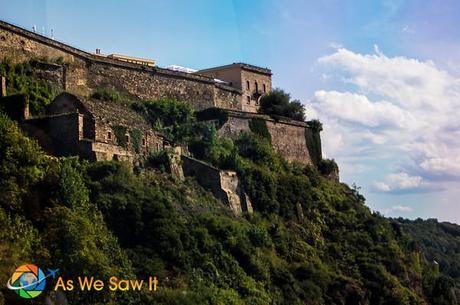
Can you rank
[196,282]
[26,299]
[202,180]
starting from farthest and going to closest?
[202,180] < [196,282] < [26,299]

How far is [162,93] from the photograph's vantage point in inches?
1773

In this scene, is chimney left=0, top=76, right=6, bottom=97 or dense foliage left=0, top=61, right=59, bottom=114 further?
dense foliage left=0, top=61, right=59, bottom=114

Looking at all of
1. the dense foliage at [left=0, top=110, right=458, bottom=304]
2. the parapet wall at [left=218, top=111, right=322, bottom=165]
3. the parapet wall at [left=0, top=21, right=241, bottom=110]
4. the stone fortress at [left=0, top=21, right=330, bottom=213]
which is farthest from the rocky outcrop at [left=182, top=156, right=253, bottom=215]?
the parapet wall at [left=218, top=111, right=322, bottom=165]

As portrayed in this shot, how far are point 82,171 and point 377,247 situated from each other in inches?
687

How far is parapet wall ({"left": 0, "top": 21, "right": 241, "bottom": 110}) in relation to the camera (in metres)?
37.2

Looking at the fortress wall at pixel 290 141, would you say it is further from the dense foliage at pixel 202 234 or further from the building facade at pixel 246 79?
the building facade at pixel 246 79

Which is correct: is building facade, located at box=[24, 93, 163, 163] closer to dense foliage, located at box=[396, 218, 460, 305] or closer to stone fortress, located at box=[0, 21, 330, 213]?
stone fortress, located at box=[0, 21, 330, 213]

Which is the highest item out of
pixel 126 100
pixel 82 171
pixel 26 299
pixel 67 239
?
pixel 126 100

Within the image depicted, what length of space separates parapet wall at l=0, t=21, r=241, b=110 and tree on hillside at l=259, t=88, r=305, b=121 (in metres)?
1.64

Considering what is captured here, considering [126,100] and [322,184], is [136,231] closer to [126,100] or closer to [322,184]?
[126,100]

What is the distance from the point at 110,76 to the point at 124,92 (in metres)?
0.97

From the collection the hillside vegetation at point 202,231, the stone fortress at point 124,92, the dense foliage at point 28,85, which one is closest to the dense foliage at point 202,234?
the hillside vegetation at point 202,231

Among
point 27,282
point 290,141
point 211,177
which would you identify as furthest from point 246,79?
point 27,282

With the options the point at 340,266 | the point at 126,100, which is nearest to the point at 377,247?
the point at 340,266
